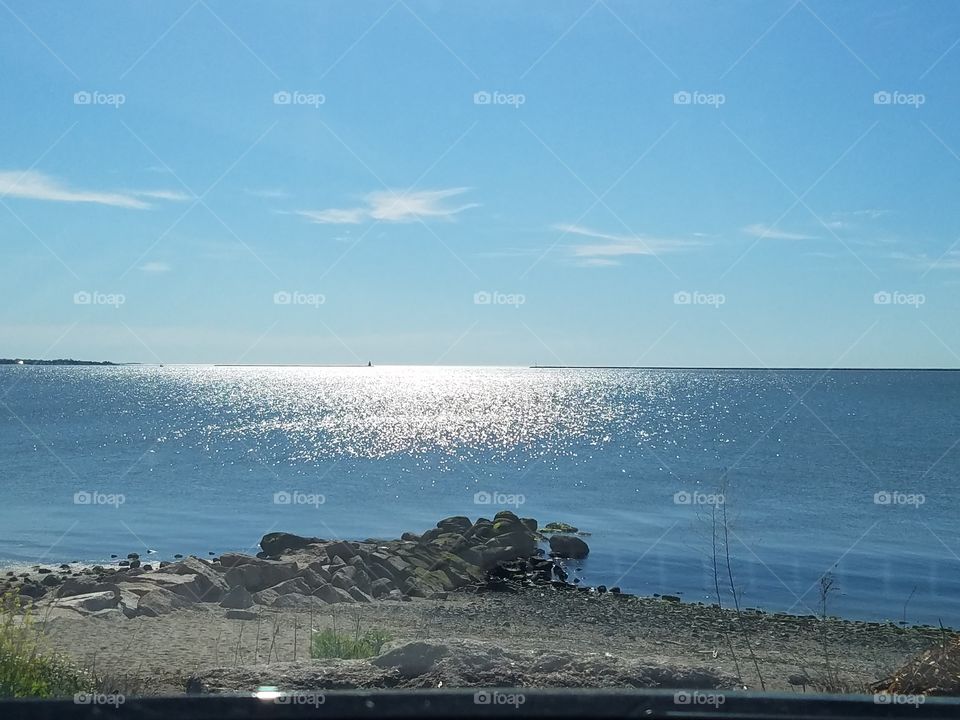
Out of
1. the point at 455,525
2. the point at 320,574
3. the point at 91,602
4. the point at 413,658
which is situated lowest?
the point at 413,658

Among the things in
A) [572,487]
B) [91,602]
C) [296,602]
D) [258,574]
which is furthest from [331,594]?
[572,487]

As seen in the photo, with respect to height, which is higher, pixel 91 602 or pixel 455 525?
pixel 455 525

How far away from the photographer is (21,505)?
3744cm

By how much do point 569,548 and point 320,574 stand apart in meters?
10.4

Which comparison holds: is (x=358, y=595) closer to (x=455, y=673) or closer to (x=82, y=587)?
(x=82, y=587)

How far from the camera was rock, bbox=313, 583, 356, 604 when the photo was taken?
18.8 m

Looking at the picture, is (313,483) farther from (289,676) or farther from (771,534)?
(289,676)

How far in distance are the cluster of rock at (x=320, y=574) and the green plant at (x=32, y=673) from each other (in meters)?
7.61

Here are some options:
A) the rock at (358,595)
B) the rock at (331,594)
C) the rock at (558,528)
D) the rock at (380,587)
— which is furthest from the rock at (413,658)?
the rock at (558,528)

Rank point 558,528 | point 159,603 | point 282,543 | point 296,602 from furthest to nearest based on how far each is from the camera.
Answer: point 558,528
point 282,543
point 296,602
point 159,603

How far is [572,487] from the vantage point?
156 ft

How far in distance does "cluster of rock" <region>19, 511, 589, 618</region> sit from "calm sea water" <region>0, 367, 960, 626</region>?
2087 millimetres

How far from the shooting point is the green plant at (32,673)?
6.24 metres

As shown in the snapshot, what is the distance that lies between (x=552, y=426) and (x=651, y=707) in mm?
86388
